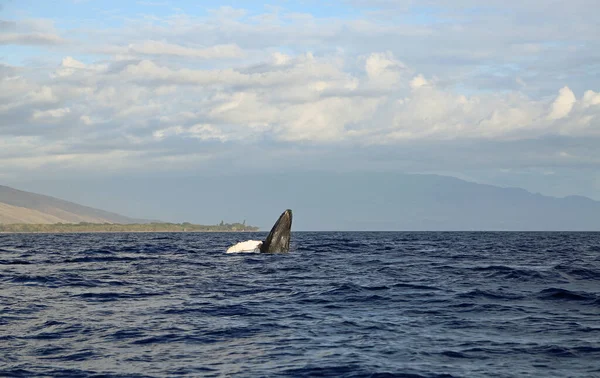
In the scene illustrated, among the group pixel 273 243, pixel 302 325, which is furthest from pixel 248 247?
pixel 302 325

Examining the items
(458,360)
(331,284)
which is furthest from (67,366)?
(331,284)

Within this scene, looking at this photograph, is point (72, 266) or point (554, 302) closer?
point (554, 302)

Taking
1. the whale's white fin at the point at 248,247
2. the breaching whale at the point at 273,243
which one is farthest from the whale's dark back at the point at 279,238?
the whale's white fin at the point at 248,247

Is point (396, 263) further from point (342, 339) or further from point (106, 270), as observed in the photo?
point (342, 339)

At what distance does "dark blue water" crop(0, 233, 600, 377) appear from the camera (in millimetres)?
12102

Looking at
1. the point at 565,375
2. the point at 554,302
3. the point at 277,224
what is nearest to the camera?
the point at 565,375

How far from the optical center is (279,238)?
1677 inches

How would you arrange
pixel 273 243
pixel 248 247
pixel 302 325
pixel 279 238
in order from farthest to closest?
pixel 248 247
pixel 273 243
pixel 279 238
pixel 302 325

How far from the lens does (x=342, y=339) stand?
46.8 ft

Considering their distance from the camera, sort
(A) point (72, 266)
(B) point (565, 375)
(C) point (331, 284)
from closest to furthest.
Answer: (B) point (565, 375), (C) point (331, 284), (A) point (72, 266)

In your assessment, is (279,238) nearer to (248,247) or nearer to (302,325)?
(248,247)

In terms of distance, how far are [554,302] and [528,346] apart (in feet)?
23.0

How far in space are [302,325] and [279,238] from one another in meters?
26.5

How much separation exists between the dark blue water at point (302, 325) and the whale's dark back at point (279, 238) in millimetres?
12590
